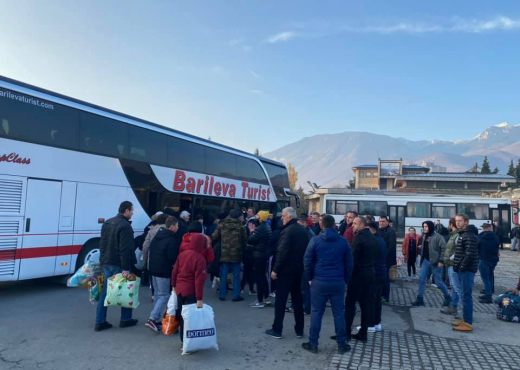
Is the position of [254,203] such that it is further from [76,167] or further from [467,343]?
[467,343]

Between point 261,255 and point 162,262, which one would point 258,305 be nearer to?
point 261,255

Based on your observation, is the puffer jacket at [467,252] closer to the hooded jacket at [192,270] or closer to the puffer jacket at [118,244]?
the hooded jacket at [192,270]

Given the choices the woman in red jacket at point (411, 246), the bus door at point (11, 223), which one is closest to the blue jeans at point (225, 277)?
the bus door at point (11, 223)

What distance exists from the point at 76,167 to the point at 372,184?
70621 millimetres

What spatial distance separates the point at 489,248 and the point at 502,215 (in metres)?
19.8

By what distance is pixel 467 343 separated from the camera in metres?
5.89

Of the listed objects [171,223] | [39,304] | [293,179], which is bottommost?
[39,304]

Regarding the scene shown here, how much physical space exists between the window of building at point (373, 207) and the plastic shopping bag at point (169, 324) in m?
23.3

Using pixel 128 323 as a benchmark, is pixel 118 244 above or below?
above

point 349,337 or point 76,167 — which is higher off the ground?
point 76,167

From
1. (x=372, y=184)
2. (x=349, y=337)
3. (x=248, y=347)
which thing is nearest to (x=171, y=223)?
(x=248, y=347)

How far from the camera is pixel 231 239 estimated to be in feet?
27.4

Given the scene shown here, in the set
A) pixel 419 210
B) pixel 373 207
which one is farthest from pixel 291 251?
pixel 419 210

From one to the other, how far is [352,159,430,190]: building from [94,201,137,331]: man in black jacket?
193ft
